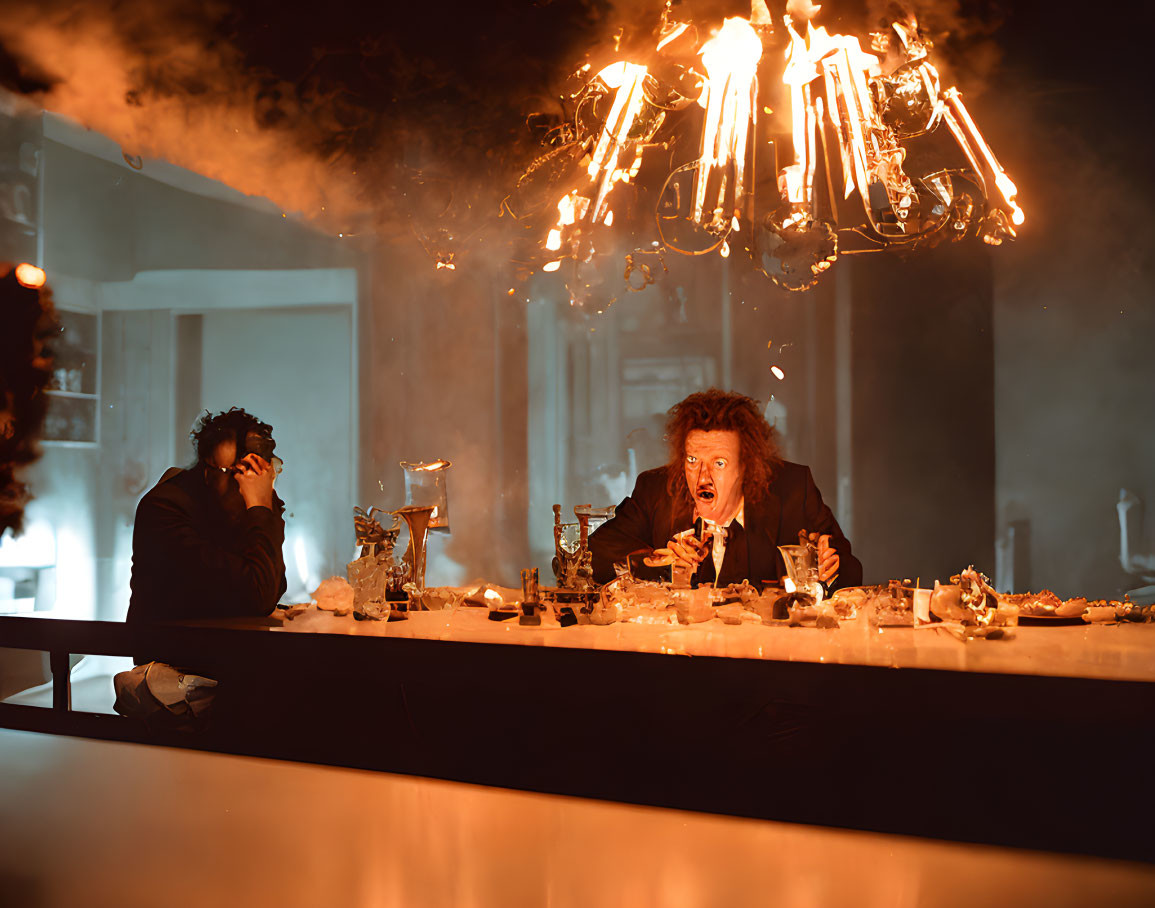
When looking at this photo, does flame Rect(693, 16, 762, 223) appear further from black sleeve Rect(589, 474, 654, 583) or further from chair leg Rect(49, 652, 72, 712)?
chair leg Rect(49, 652, 72, 712)

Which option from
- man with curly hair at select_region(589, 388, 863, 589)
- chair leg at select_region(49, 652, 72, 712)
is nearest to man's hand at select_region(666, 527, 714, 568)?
man with curly hair at select_region(589, 388, 863, 589)

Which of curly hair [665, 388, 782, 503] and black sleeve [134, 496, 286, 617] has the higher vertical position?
curly hair [665, 388, 782, 503]

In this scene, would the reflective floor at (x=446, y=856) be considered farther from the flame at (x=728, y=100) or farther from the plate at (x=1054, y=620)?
the flame at (x=728, y=100)

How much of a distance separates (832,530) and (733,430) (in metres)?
0.50

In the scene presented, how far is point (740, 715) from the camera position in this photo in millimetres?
1833

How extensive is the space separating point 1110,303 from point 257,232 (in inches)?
144

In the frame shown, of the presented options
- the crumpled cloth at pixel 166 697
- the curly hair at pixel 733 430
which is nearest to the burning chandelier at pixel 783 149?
the curly hair at pixel 733 430

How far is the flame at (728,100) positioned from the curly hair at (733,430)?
0.73 m

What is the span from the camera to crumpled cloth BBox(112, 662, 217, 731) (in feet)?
7.95

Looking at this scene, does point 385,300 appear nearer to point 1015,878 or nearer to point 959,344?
point 959,344

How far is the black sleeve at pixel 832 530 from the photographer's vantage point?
287cm

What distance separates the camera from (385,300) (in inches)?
161

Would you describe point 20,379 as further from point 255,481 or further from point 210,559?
point 210,559

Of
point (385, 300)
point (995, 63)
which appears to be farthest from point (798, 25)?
point (385, 300)
